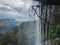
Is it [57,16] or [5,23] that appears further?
[57,16]

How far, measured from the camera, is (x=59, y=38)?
2.93m

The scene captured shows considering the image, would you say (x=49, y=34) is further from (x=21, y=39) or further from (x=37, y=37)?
(x=21, y=39)

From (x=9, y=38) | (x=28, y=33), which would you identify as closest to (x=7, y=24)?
(x=9, y=38)

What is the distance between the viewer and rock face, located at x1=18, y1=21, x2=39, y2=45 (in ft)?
9.11

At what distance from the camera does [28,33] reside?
280cm

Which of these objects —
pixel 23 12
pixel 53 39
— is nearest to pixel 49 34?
pixel 53 39

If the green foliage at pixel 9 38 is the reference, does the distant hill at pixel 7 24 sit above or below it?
above

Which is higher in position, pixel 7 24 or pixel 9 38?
pixel 7 24

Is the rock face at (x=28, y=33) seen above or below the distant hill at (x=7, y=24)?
below

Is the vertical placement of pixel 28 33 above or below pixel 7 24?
below

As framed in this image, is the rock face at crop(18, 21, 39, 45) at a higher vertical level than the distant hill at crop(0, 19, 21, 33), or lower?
lower

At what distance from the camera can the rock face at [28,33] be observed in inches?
109

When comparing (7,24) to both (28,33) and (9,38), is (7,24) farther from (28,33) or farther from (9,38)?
(28,33)

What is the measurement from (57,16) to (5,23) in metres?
0.76
